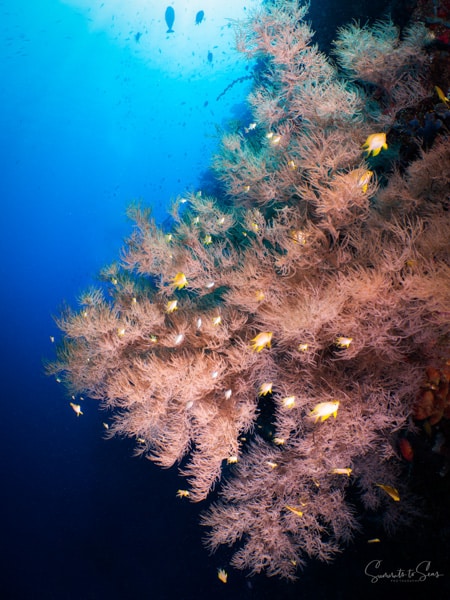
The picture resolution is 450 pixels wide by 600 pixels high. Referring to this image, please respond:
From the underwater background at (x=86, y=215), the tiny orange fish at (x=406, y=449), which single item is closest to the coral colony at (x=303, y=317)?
the tiny orange fish at (x=406, y=449)

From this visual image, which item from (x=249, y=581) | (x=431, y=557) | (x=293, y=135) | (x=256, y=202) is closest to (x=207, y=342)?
(x=256, y=202)

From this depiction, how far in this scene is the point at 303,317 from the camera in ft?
9.21

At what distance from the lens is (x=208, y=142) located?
65.3 feet

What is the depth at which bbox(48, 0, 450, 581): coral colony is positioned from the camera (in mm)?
2834

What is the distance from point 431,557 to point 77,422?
1319cm
